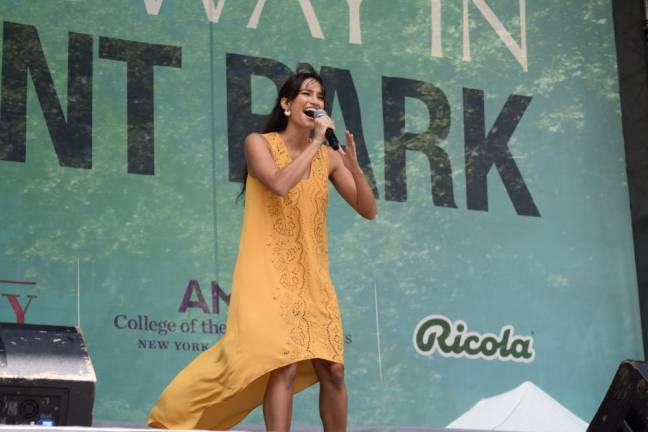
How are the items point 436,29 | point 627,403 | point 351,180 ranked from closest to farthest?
point 627,403 → point 351,180 → point 436,29

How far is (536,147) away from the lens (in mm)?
6746

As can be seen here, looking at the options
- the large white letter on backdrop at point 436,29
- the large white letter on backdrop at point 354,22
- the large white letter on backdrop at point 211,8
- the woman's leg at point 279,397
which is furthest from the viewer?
the large white letter on backdrop at point 436,29

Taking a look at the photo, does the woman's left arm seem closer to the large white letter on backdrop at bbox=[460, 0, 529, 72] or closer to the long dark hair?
the long dark hair

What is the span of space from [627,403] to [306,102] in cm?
162

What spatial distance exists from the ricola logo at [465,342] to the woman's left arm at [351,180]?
6.01 ft

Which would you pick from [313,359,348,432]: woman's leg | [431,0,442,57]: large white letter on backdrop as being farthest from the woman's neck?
[431,0,442,57]: large white letter on backdrop

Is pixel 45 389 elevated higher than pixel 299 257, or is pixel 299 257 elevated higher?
pixel 299 257

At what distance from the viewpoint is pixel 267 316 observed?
163 inches

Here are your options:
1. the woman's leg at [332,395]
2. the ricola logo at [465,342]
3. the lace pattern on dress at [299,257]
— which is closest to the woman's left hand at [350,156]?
the lace pattern on dress at [299,257]

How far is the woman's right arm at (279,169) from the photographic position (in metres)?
4.15

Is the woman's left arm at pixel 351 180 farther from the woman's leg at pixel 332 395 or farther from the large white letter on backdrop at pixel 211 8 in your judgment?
the large white letter on backdrop at pixel 211 8

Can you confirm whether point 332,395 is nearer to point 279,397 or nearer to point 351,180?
point 279,397

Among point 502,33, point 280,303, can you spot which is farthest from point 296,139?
point 502,33

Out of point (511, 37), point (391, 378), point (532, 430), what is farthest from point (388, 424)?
point (511, 37)
